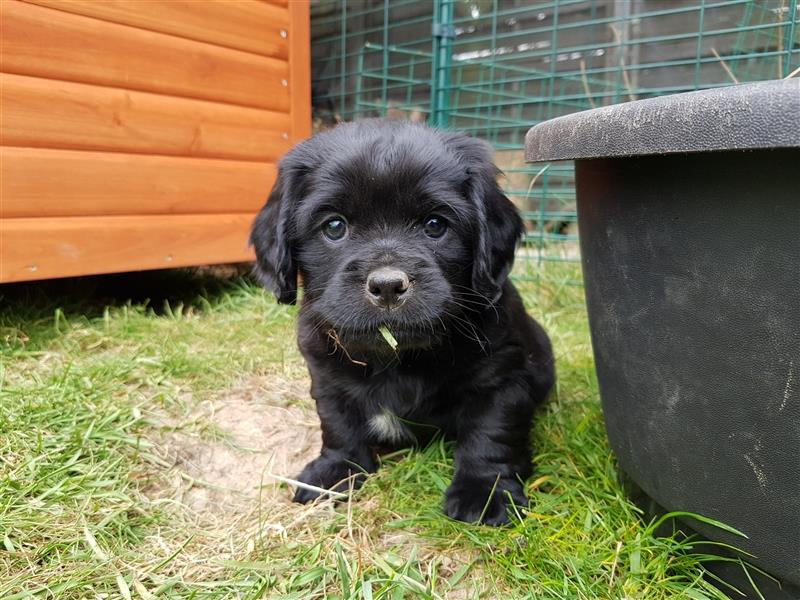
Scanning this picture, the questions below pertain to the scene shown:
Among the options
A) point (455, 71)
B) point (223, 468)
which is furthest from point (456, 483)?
point (455, 71)

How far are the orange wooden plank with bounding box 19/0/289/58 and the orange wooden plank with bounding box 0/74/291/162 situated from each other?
332mm

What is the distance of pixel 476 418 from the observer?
1644mm

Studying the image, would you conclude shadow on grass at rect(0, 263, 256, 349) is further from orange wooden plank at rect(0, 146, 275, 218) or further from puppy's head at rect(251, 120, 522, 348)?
puppy's head at rect(251, 120, 522, 348)

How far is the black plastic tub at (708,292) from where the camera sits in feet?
2.88

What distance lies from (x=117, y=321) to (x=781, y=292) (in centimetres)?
281

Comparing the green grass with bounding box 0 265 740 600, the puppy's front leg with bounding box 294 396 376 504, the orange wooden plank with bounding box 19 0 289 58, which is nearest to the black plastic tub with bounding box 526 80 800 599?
the green grass with bounding box 0 265 740 600

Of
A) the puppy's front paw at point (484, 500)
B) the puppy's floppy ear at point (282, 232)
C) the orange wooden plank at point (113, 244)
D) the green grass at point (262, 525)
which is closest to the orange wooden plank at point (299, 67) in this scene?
the orange wooden plank at point (113, 244)

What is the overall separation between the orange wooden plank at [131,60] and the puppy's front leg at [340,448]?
2.09m

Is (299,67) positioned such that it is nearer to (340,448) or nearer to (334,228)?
(334,228)

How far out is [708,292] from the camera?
1016mm

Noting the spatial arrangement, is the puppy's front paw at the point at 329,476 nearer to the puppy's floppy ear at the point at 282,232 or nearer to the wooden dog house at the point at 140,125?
the puppy's floppy ear at the point at 282,232

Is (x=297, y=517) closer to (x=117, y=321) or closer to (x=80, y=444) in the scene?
(x=80, y=444)

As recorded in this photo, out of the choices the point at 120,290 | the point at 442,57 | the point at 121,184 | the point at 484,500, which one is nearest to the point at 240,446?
the point at 484,500

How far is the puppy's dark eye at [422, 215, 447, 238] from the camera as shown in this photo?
158 cm
